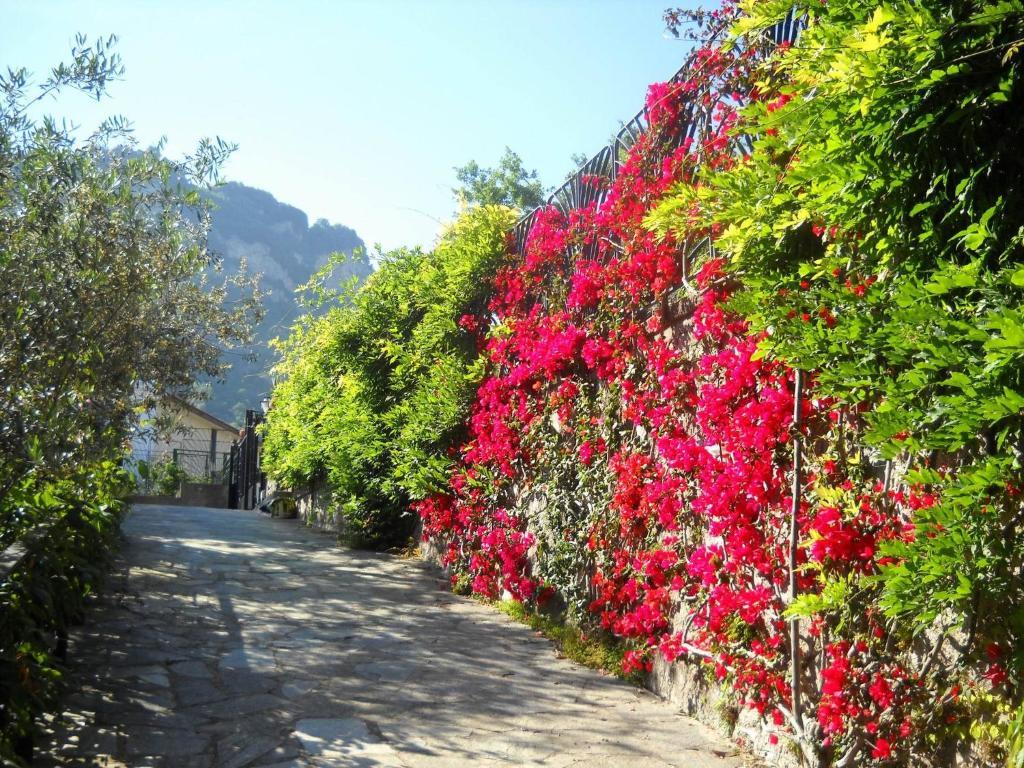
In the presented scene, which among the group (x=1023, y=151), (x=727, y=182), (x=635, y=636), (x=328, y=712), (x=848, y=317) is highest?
(x=727, y=182)

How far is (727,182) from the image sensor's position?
3631 millimetres

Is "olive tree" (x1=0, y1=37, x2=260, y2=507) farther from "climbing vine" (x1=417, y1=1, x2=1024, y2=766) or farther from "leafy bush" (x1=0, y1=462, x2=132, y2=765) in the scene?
"climbing vine" (x1=417, y1=1, x2=1024, y2=766)

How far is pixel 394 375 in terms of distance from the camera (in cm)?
968

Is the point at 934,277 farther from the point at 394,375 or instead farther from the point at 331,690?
the point at 394,375

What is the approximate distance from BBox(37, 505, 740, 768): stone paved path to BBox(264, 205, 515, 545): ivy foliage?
183 centimetres

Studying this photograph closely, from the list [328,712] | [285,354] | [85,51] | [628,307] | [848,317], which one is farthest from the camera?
[285,354]

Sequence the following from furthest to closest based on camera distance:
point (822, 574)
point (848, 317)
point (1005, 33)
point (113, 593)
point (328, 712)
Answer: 1. point (113, 593)
2. point (328, 712)
3. point (822, 574)
4. point (848, 317)
5. point (1005, 33)

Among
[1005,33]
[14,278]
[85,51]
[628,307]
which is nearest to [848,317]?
[1005,33]

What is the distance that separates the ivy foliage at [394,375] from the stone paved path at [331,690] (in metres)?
1.83

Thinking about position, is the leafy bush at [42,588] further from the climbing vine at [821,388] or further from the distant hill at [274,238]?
the distant hill at [274,238]

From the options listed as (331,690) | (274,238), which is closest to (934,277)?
(331,690)

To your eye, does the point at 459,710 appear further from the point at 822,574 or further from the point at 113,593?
the point at 113,593

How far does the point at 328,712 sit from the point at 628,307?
315cm

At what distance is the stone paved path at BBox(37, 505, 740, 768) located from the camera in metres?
3.82
